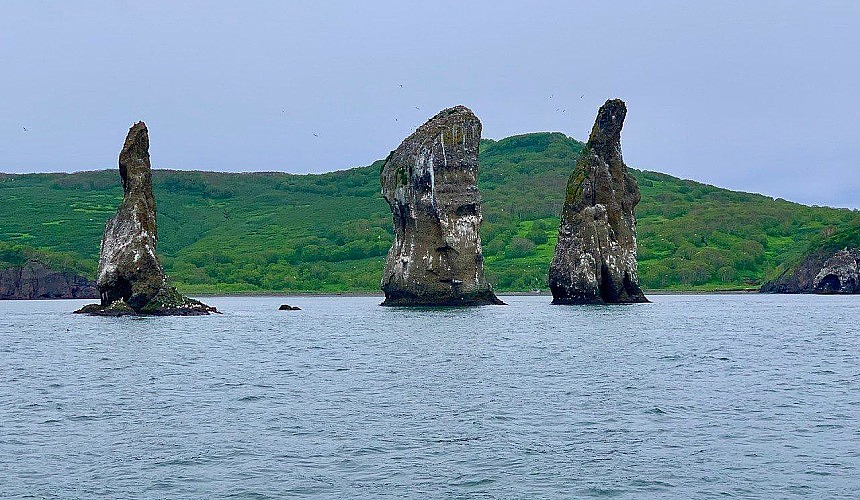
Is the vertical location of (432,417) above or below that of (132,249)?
below

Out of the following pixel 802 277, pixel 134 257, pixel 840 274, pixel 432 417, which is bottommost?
pixel 432 417

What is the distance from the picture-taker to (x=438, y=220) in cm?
9931

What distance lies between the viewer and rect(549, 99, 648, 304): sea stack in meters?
100

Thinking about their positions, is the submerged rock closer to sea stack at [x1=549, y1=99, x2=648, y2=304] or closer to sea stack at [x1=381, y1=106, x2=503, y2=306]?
sea stack at [x1=381, y1=106, x2=503, y2=306]

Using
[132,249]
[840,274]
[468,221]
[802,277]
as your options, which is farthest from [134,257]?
[802,277]

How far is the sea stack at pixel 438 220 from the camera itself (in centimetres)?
9912

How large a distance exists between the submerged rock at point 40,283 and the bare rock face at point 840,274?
10529 centimetres

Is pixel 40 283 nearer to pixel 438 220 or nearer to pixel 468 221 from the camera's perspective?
pixel 438 220

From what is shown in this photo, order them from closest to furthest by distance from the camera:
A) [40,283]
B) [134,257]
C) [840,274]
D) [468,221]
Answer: [134,257], [468,221], [840,274], [40,283]

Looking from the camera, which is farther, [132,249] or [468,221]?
[468,221]

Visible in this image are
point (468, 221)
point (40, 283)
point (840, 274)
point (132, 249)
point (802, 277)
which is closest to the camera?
point (132, 249)

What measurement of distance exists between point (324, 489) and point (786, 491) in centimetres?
913

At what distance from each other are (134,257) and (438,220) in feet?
94.2

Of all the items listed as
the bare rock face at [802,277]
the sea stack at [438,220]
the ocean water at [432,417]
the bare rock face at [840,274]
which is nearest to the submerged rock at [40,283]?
the sea stack at [438,220]
